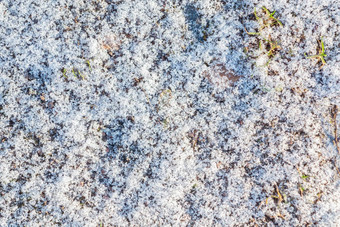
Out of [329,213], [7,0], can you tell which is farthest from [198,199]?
[7,0]

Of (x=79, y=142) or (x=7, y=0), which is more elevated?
(x=7, y=0)

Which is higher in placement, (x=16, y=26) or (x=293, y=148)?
(x=16, y=26)

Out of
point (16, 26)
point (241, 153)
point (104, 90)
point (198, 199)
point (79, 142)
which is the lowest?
point (198, 199)

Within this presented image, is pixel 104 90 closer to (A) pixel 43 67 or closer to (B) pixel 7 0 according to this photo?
(A) pixel 43 67

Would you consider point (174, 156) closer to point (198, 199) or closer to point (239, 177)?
point (198, 199)

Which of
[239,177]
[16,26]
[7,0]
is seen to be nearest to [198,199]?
[239,177]

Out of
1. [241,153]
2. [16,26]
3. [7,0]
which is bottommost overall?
[241,153]
